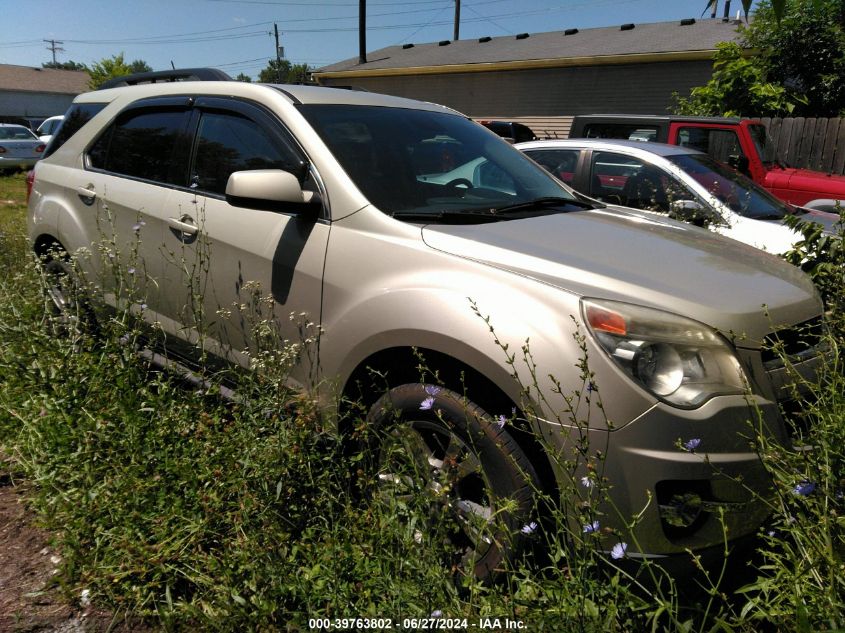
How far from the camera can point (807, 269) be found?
3.76m

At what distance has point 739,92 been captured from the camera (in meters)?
15.6

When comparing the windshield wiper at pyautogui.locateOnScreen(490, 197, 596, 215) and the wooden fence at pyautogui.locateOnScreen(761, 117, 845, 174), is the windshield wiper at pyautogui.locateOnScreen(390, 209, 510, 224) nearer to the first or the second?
the windshield wiper at pyautogui.locateOnScreen(490, 197, 596, 215)

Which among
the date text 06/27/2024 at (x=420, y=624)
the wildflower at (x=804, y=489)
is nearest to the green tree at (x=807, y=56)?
the wildflower at (x=804, y=489)

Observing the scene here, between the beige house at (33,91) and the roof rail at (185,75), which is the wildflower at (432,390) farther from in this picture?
the beige house at (33,91)

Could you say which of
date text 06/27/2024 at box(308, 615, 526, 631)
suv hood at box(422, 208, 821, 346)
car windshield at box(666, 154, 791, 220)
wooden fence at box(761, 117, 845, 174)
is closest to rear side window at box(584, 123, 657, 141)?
car windshield at box(666, 154, 791, 220)

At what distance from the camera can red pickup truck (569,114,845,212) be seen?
8523 millimetres

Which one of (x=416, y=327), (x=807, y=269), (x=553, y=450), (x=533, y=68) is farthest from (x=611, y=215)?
(x=533, y=68)

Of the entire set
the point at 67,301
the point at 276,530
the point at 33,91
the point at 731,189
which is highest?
the point at 731,189

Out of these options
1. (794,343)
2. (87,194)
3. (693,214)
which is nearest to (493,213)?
(794,343)

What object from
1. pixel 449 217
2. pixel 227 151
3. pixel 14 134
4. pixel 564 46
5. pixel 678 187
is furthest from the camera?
pixel 564 46

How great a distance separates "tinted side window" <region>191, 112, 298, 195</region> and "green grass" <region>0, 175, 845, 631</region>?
0.88 meters

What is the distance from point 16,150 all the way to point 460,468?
23.2m

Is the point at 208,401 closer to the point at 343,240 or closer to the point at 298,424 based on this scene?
the point at 298,424

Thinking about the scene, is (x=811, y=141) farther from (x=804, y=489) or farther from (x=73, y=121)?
(x=804, y=489)
